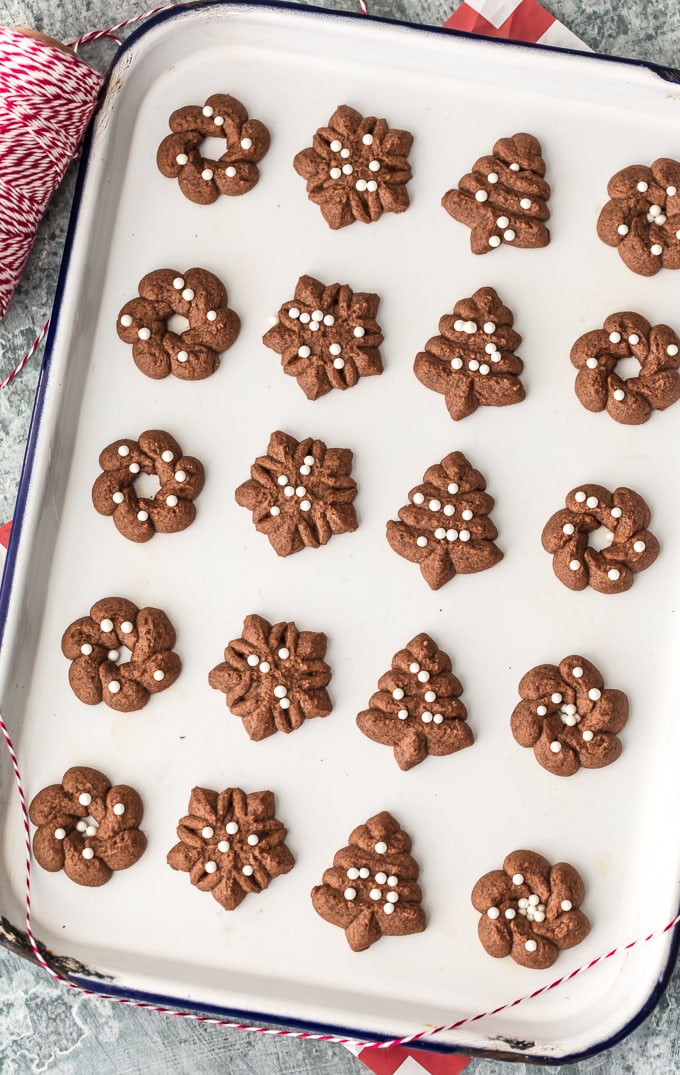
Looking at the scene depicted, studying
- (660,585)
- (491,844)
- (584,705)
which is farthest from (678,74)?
(491,844)

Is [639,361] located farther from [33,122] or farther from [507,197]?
[33,122]

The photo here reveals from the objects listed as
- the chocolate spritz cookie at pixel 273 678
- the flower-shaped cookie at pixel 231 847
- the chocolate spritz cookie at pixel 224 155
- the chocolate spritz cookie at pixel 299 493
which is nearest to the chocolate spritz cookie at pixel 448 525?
the chocolate spritz cookie at pixel 299 493

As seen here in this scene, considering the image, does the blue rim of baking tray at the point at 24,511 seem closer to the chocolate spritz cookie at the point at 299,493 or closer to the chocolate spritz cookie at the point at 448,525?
the chocolate spritz cookie at the point at 299,493

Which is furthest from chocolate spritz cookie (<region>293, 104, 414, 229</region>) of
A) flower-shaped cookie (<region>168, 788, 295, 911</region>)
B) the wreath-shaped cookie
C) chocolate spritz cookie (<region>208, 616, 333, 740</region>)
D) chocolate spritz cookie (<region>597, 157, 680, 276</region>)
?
Answer: flower-shaped cookie (<region>168, 788, 295, 911</region>)

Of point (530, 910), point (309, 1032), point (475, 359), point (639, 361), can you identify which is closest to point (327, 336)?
point (475, 359)

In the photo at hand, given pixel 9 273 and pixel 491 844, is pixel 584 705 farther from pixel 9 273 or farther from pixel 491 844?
pixel 9 273
